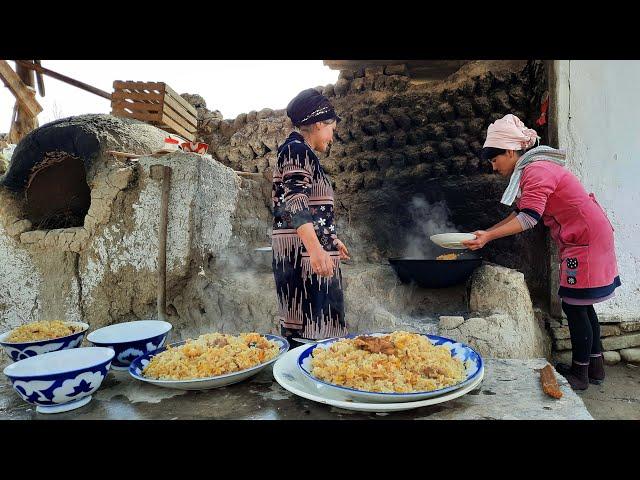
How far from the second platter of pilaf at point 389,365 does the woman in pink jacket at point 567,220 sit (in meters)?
1.66

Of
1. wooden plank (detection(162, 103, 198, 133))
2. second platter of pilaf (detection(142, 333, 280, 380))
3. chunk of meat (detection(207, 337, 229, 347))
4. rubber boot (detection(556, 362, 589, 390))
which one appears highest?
wooden plank (detection(162, 103, 198, 133))

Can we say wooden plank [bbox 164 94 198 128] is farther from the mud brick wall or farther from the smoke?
the smoke

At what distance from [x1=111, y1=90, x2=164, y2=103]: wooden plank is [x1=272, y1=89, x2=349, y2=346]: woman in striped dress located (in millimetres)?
3919

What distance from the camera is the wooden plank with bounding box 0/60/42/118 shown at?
20.0 feet

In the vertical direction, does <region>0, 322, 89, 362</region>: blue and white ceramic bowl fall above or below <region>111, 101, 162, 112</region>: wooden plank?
below

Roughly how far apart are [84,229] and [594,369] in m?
4.72

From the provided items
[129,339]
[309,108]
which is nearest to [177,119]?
[309,108]

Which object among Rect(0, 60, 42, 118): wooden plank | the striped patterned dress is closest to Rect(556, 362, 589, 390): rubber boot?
the striped patterned dress

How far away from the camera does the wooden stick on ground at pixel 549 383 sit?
1.12 metres

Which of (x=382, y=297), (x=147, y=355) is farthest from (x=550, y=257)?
(x=147, y=355)

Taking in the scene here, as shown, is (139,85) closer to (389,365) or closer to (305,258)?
(305,258)

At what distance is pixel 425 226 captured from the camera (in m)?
4.64

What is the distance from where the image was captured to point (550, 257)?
377cm

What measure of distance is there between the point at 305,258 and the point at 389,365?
1026 mm
